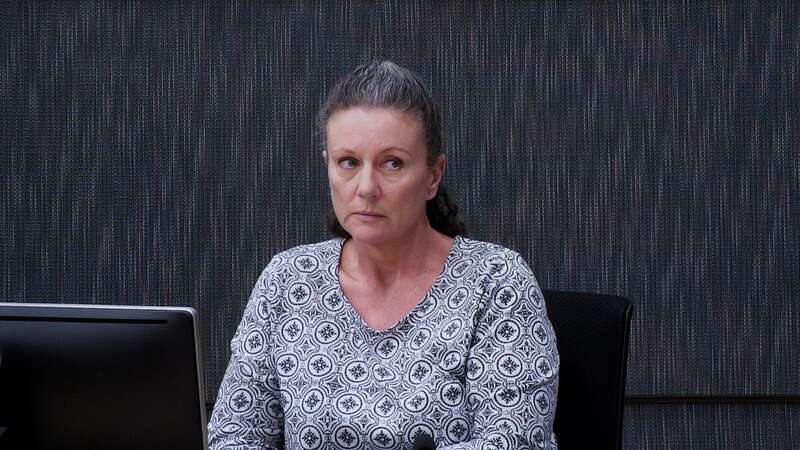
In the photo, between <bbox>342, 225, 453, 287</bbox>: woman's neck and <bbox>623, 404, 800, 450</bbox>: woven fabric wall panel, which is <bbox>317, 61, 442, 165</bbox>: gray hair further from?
<bbox>623, 404, 800, 450</bbox>: woven fabric wall panel

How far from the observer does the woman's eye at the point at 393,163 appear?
168 cm

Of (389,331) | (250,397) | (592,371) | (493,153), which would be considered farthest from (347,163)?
(493,153)

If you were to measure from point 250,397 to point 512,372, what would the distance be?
45cm

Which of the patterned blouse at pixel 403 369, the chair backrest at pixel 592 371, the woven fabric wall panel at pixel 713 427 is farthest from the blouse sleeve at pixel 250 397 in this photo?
the woven fabric wall panel at pixel 713 427

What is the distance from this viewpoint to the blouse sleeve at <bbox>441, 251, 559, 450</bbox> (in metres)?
1.57

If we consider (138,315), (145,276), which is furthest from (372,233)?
(145,276)

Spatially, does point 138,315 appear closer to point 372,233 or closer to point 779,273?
point 372,233

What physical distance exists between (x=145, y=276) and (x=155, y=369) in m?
1.50

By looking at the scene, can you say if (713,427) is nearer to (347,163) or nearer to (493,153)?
(493,153)

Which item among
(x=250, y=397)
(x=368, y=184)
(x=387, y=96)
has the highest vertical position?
(x=387, y=96)

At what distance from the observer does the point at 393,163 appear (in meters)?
1.68

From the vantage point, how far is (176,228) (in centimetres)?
251

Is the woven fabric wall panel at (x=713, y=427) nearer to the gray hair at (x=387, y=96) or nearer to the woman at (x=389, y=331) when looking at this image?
the woman at (x=389, y=331)

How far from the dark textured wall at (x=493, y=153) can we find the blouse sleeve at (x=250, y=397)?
2.54ft
